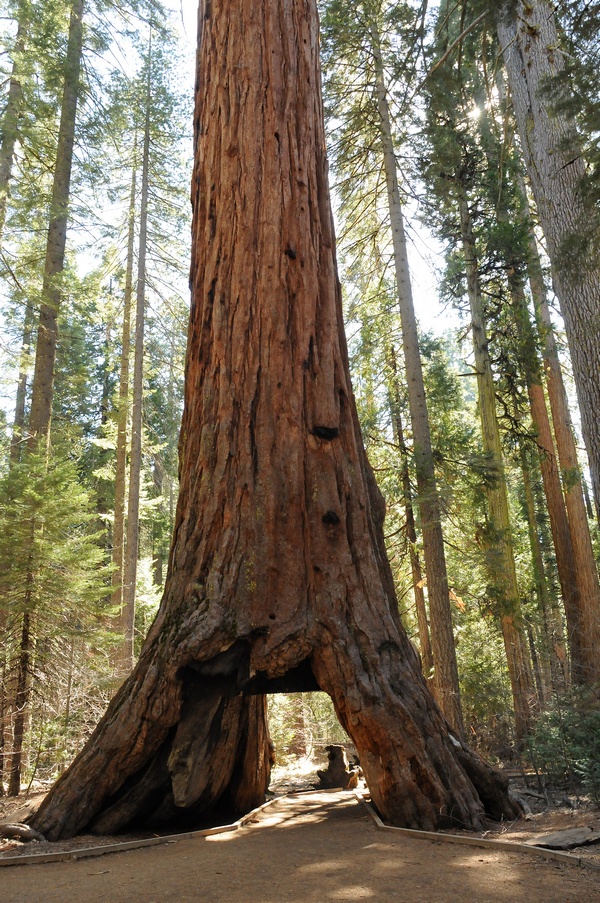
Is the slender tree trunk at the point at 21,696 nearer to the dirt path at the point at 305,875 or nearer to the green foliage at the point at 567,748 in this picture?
the dirt path at the point at 305,875

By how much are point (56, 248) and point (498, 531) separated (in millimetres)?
9573

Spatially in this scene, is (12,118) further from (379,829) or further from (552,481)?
(552,481)

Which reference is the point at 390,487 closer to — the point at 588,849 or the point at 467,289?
the point at 467,289

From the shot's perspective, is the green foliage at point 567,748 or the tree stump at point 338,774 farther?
the tree stump at point 338,774

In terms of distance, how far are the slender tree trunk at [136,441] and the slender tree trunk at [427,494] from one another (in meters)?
5.53

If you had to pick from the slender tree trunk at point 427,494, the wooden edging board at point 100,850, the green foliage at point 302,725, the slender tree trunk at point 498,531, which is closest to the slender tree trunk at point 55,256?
the wooden edging board at point 100,850

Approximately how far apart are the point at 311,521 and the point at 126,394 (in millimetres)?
12998

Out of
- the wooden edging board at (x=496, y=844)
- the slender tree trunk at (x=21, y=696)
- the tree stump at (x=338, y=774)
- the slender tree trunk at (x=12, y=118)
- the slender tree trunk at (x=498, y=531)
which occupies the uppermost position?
the slender tree trunk at (x=12, y=118)

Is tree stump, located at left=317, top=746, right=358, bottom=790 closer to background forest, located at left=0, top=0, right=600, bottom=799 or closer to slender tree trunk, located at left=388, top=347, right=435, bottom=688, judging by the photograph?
background forest, located at left=0, top=0, right=600, bottom=799

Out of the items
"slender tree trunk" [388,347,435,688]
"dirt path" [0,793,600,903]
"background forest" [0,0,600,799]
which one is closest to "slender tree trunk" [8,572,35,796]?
"background forest" [0,0,600,799]

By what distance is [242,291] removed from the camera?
5.15m

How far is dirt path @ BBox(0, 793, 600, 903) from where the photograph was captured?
2.58 metres

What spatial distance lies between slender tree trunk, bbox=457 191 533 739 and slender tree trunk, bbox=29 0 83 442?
764cm

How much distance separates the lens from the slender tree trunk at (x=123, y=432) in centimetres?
1445
